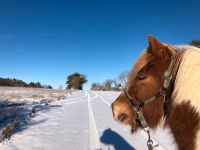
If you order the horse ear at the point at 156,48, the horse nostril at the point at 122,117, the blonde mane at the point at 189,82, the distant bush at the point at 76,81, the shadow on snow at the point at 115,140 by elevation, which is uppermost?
the distant bush at the point at 76,81

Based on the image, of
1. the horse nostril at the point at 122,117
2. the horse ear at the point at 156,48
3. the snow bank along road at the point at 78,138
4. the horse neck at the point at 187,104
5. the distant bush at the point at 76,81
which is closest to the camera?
the horse neck at the point at 187,104

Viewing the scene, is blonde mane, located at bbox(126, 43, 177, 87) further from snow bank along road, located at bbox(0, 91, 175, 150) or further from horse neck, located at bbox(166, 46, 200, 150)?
snow bank along road, located at bbox(0, 91, 175, 150)

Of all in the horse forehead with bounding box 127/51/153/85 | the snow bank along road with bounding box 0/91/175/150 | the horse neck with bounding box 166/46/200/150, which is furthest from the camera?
the snow bank along road with bounding box 0/91/175/150

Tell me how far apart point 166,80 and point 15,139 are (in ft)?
18.4

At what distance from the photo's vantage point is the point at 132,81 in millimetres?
→ 3418

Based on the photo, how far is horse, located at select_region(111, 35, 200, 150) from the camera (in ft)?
9.07

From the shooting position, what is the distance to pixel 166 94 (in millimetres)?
3104

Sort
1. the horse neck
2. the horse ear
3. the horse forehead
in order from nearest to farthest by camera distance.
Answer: the horse neck → the horse ear → the horse forehead

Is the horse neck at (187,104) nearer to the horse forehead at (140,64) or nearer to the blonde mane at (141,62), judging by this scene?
the blonde mane at (141,62)

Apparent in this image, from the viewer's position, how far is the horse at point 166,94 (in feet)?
9.07

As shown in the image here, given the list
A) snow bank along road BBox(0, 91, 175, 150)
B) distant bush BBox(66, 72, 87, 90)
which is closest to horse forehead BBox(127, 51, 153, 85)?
snow bank along road BBox(0, 91, 175, 150)

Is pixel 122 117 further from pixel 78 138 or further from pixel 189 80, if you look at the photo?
pixel 78 138

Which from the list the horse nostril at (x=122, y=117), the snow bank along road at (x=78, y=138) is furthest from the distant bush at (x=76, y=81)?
the horse nostril at (x=122, y=117)

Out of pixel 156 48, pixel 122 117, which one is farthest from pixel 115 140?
pixel 156 48
